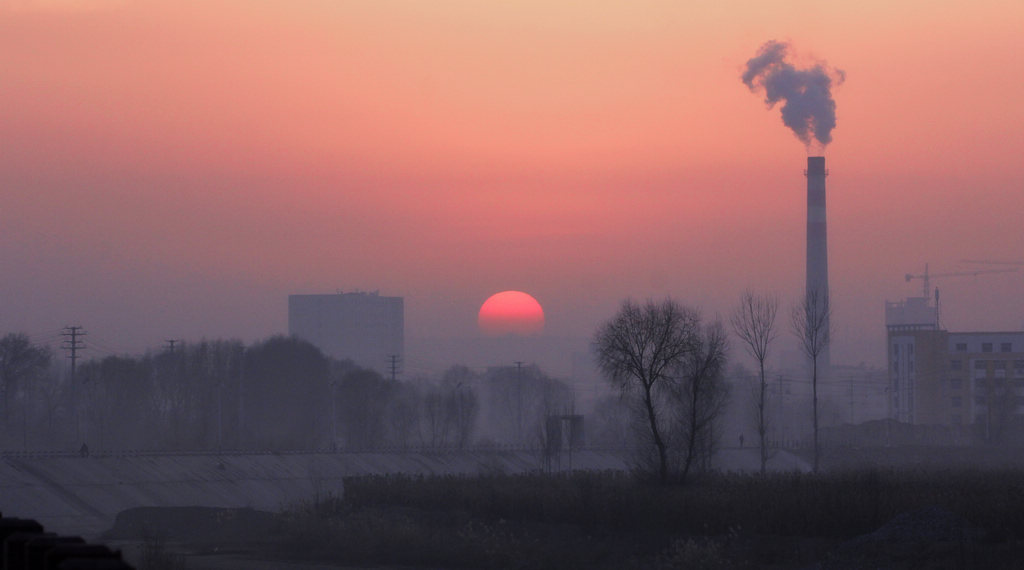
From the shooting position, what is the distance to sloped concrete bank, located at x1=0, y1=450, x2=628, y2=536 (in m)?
55.2

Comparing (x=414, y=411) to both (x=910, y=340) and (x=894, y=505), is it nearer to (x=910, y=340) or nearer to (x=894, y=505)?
(x=910, y=340)

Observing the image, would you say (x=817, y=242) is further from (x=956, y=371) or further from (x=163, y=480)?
(x=163, y=480)

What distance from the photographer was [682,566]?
1256 inches

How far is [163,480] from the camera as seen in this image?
63781mm

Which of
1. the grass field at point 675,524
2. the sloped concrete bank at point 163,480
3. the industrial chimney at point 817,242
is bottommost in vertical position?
the sloped concrete bank at point 163,480

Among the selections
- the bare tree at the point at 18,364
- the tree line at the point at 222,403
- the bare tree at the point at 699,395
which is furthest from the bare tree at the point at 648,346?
the bare tree at the point at 18,364

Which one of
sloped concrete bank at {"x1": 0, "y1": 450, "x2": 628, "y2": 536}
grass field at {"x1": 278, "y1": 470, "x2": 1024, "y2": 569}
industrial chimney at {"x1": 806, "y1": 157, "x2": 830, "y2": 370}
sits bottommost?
sloped concrete bank at {"x1": 0, "y1": 450, "x2": 628, "y2": 536}

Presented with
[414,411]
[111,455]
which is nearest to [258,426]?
[414,411]

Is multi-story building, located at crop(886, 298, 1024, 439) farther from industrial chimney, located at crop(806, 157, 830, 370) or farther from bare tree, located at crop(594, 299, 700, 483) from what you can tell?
bare tree, located at crop(594, 299, 700, 483)

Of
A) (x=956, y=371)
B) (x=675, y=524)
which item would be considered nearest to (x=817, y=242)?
(x=956, y=371)

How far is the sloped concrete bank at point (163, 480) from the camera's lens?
55.2m

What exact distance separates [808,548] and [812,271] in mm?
98540

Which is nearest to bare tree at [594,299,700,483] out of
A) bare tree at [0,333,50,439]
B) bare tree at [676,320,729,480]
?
bare tree at [676,320,729,480]

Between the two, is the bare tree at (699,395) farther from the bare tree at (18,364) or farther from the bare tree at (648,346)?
the bare tree at (18,364)
